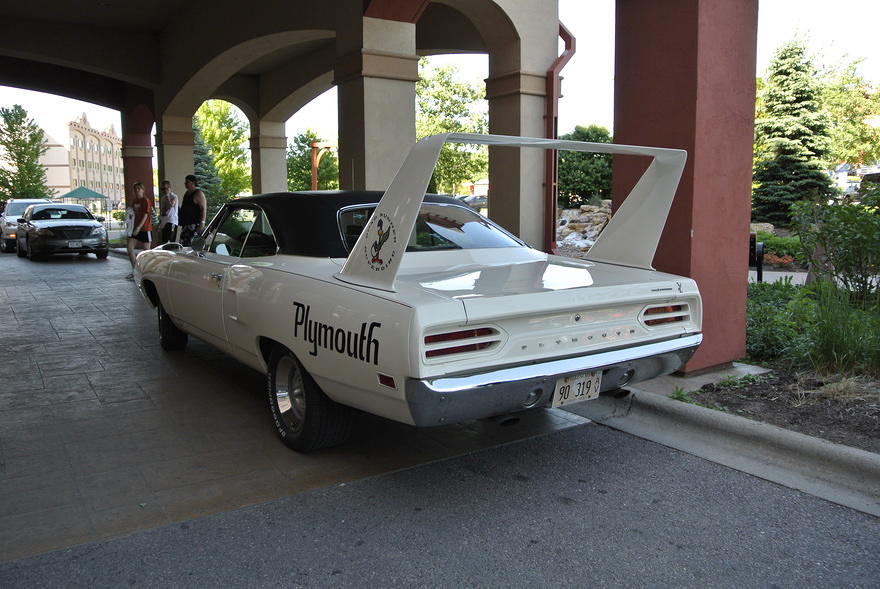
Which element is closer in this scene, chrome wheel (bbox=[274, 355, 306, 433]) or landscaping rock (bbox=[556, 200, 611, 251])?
chrome wheel (bbox=[274, 355, 306, 433])

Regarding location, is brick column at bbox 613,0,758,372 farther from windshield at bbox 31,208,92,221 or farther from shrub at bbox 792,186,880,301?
windshield at bbox 31,208,92,221

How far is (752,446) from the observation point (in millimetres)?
4168

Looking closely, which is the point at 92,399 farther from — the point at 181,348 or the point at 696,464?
the point at 696,464

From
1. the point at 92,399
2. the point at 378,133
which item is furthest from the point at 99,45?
the point at 92,399

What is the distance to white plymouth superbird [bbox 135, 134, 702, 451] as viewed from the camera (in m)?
3.24

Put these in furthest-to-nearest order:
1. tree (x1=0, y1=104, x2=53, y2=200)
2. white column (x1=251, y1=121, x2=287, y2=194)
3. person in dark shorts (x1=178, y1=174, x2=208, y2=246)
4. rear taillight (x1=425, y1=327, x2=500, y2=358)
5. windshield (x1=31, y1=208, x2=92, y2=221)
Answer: tree (x1=0, y1=104, x2=53, y2=200) < white column (x1=251, y1=121, x2=287, y2=194) < windshield (x1=31, y1=208, x2=92, y2=221) < person in dark shorts (x1=178, y1=174, x2=208, y2=246) < rear taillight (x1=425, y1=327, x2=500, y2=358)

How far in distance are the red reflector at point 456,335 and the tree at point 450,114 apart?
29.2m

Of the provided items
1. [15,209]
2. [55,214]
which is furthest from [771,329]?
[15,209]

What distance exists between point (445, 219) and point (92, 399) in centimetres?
296

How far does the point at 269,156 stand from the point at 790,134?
1715 centimetres

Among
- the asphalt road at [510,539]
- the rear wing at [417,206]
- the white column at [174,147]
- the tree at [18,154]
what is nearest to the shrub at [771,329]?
the rear wing at [417,206]

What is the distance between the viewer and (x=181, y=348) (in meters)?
6.87

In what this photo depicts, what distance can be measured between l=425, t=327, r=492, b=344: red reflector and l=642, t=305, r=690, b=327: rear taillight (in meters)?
1.09

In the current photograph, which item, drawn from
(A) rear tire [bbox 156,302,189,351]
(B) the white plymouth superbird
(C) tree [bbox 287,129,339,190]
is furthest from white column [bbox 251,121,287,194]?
(C) tree [bbox 287,129,339,190]
